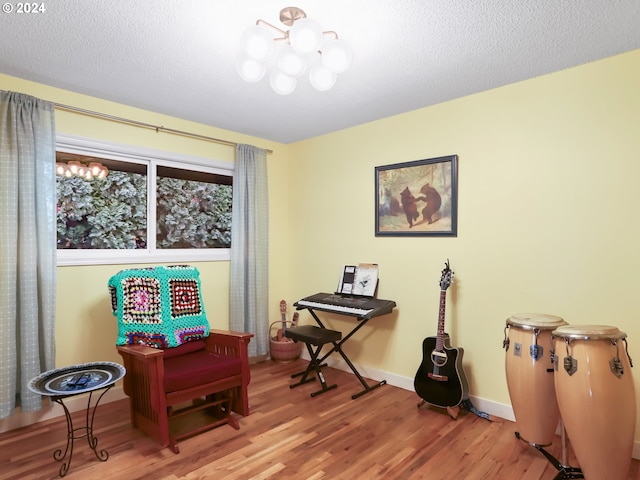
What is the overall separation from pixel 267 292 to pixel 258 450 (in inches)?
75.5

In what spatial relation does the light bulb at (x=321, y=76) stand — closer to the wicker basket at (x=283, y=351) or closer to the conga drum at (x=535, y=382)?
the conga drum at (x=535, y=382)

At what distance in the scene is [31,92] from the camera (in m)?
2.70

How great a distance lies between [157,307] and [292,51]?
1999 mm

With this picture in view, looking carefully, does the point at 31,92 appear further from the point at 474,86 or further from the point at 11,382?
the point at 474,86

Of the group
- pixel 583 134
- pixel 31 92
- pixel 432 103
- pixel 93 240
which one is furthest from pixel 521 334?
pixel 31 92

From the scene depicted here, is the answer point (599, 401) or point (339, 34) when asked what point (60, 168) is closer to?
point (339, 34)

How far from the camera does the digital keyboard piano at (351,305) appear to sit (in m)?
3.04

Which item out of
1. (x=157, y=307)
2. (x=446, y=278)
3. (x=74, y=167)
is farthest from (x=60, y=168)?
(x=446, y=278)

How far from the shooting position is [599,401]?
71.4 inches

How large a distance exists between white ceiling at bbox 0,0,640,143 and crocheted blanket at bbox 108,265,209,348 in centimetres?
141

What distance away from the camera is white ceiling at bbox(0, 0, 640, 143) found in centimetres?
184

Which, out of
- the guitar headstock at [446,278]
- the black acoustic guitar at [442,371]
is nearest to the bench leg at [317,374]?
the black acoustic guitar at [442,371]

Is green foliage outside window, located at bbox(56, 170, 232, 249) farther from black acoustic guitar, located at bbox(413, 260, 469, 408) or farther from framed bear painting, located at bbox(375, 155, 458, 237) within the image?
black acoustic guitar, located at bbox(413, 260, 469, 408)

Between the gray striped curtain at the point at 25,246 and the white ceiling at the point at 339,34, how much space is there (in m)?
0.34
